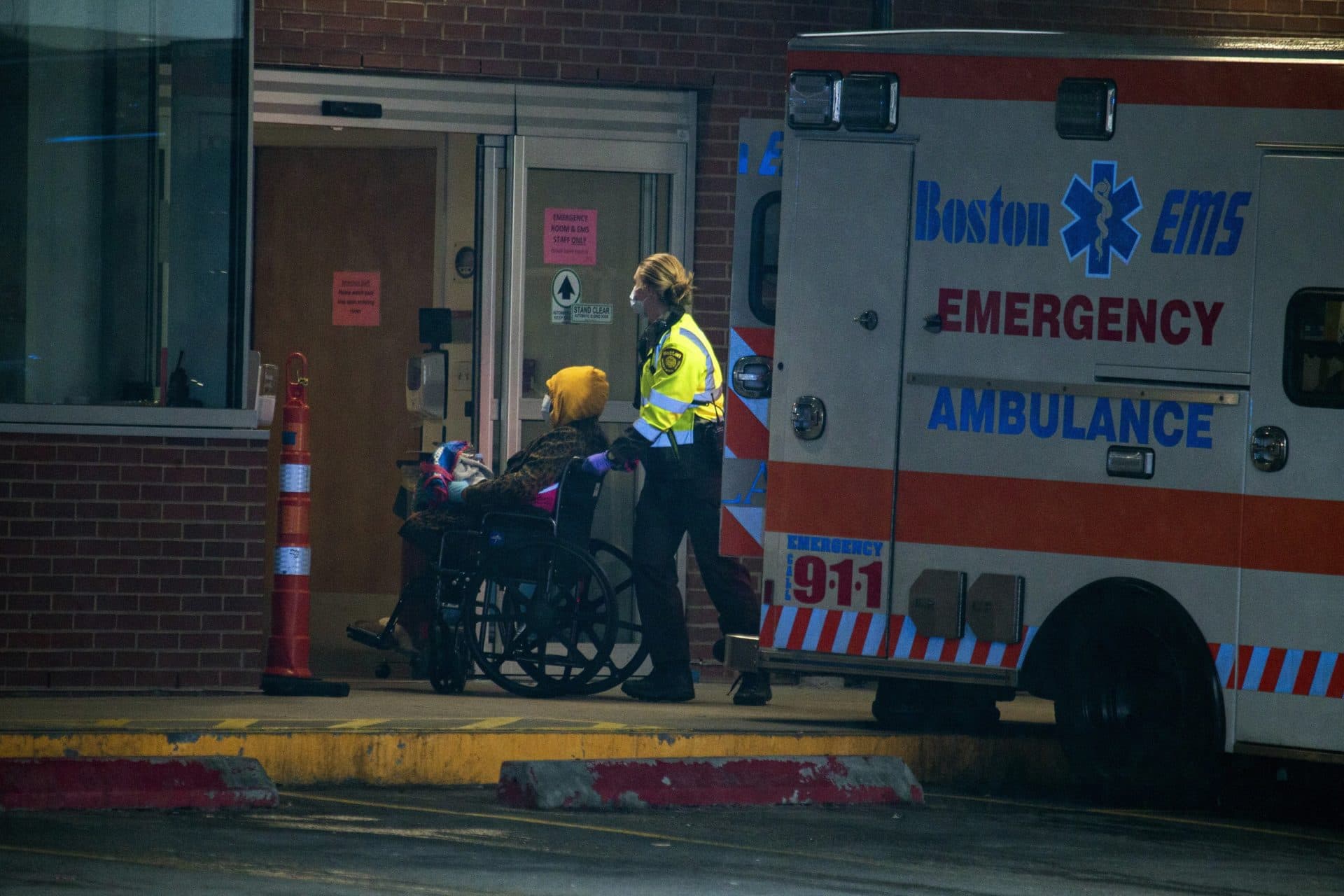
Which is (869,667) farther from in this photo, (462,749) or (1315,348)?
(1315,348)

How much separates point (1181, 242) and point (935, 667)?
1.90 meters

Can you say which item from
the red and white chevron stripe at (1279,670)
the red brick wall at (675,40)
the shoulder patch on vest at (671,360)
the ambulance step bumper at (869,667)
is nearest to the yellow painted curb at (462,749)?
the ambulance step bumper at (869,667)

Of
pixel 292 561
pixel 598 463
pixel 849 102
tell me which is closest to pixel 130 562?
pixel 292 561

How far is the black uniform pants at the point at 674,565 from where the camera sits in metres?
9.63

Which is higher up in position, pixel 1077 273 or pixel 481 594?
pixel 1077 273

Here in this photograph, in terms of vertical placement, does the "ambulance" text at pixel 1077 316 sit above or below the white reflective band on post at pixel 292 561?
above

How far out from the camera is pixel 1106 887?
631 cm

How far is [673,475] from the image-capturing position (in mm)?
9539

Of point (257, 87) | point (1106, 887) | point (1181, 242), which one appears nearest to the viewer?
point (1106, 887)

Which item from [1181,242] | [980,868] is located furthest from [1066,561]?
[980,868]

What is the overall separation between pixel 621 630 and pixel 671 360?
230 centimetres

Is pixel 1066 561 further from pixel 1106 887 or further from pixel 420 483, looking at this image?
pixel 420 483

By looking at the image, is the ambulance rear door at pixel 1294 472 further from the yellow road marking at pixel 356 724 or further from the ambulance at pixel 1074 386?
the yellow road marking at pixel 356 724

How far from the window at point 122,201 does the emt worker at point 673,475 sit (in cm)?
186
